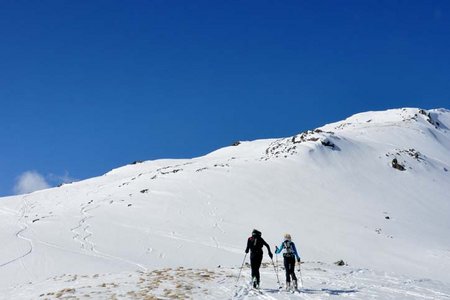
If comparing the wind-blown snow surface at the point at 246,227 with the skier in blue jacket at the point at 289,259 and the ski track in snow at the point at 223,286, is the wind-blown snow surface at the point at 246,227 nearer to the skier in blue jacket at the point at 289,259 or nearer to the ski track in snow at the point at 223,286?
the ski track in snow at the point at 223,286

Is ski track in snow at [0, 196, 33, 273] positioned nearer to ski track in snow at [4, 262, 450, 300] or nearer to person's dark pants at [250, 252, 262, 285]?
ski track in snow at [4, 262, 450, 300]

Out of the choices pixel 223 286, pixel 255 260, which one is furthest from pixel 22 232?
pixel 255 260

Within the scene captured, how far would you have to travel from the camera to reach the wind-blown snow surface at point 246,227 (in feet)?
70.7

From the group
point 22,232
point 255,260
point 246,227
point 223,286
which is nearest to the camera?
point 255,260

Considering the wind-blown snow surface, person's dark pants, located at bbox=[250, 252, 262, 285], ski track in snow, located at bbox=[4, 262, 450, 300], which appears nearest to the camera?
ski track in snow, located at bbox=[4, 262, 450, 300]

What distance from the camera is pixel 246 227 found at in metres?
43.3

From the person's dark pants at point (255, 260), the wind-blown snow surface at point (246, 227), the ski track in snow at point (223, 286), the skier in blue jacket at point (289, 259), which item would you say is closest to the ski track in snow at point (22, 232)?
the wind-blown snow surface at point (246, 227)

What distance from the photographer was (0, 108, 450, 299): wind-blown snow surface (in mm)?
21547

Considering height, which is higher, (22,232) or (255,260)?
(22,232)

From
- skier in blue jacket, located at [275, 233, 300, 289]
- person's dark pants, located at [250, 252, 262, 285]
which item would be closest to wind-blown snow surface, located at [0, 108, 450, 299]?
person's dark pants, located at [250, 252, 262, 285]

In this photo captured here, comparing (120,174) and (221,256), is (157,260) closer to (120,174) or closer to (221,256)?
(221,256)

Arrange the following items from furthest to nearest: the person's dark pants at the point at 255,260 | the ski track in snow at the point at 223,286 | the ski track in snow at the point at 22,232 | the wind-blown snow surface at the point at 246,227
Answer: the ski track in snow at the point at 22,232, the wind-blown snow surface at the point at 246,227, the person's dark pants at the point at 255,260, the ski track in snow at the point at 223,286

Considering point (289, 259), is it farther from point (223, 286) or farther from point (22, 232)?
point (22, 232)

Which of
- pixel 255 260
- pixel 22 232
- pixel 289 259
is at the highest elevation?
pixel 22 232
